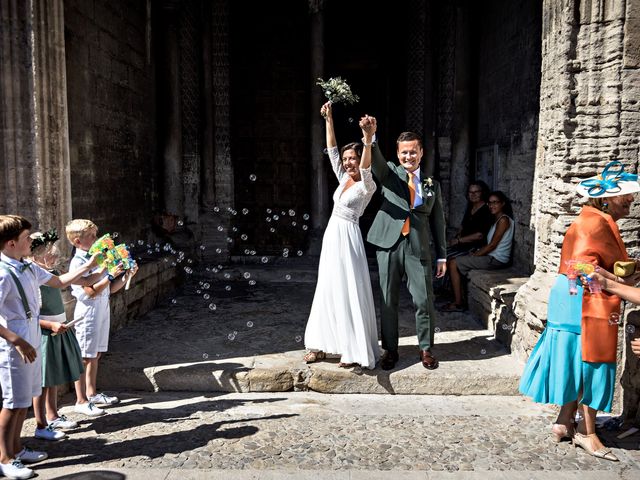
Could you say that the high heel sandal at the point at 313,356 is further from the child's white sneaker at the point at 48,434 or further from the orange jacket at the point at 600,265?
the orange jacket at the point at 600,265

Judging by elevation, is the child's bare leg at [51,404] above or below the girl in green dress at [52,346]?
below

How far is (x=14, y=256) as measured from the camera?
3.79 m

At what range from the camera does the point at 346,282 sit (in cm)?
522

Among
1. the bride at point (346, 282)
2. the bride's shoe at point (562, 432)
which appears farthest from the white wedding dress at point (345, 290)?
the bride's shoe at point (562, 432)

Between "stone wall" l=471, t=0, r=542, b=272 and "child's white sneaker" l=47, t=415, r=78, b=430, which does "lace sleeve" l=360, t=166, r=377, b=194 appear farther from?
"child's white sneaker" l=47, t=415, r=78, b=430

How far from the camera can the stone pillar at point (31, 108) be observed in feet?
16.5

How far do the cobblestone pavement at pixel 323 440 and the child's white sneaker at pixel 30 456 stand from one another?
7 cm

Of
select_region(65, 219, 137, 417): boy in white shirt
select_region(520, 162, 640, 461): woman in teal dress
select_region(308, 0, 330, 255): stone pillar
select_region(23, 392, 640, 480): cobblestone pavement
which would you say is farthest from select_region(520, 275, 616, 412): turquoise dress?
select_region(308, 0, 330, 255): stone pillar

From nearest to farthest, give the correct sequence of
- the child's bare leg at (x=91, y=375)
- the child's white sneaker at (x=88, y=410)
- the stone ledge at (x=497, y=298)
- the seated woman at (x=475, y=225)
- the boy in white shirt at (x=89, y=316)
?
1. the boy in white shirt at (x=89, y=316)
2. the child's white sneaker at (x=88, y=410)
3. the child's bare leg at (x=91, y=375)
4. the stone ledge at (x=497, y=298)
5. the seated woman at (x=475, y=225)

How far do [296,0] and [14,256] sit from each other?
7709 mm

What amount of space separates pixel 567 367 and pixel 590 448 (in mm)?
549

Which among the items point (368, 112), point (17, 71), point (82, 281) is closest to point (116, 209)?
point (17, 71)

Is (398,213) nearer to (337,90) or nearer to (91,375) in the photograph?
(337,90)

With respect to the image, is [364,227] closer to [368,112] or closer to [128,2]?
[368,112]
